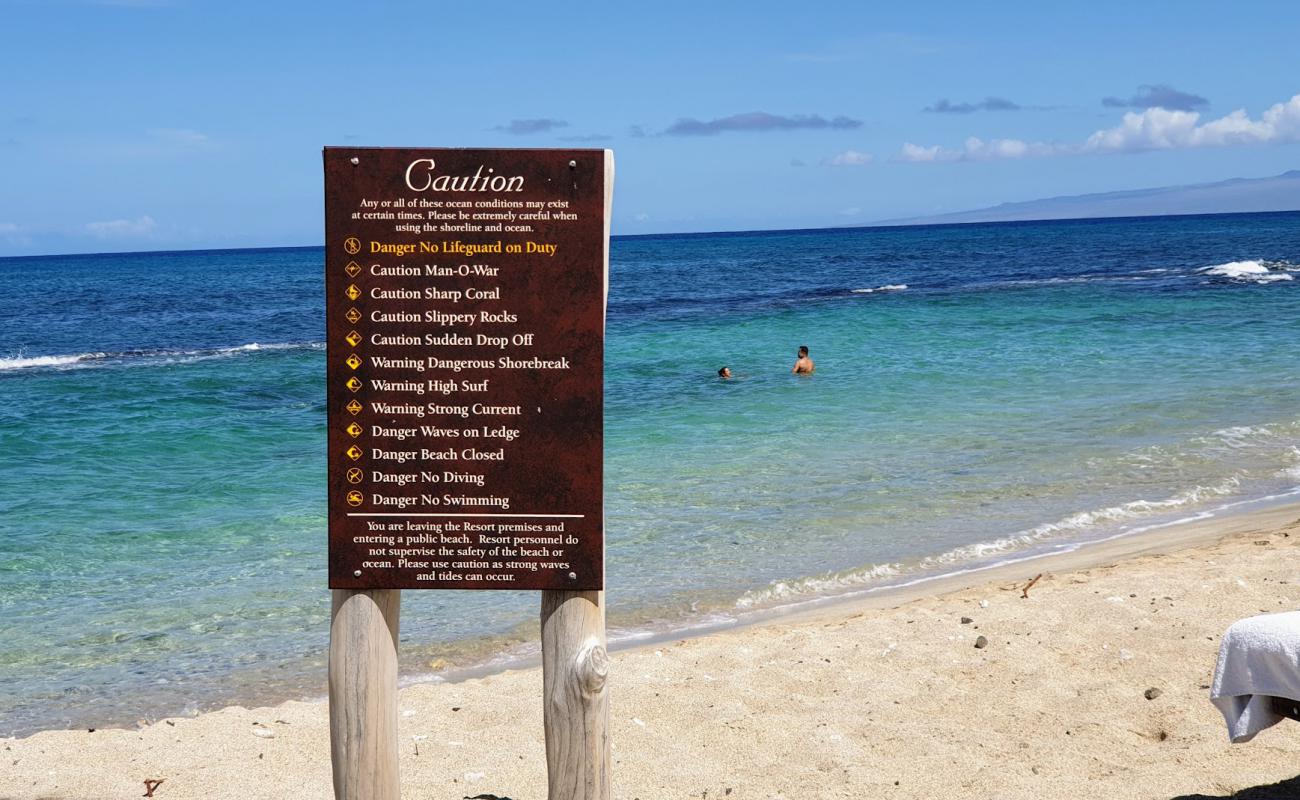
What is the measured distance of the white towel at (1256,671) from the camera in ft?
12.9

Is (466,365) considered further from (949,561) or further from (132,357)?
(132,357)

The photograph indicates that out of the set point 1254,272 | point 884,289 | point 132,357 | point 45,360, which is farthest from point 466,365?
point 1254,272

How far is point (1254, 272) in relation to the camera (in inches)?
1666

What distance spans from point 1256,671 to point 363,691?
9.78ft

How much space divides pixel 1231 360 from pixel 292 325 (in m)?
27.4

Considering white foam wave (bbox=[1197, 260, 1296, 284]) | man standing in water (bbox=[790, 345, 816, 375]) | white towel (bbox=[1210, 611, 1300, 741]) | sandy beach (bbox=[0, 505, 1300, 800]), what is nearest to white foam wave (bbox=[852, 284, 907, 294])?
white foam wave (bbox=[1197, 260, 1296, 284])

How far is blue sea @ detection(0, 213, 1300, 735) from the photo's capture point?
7707 mm

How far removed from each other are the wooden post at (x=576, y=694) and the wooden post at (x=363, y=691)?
1.72 ft

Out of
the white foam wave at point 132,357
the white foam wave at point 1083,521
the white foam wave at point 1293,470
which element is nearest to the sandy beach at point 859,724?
the white foam wave at point 1083,521

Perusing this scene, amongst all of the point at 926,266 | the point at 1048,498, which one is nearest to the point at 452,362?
the point at 1048,498

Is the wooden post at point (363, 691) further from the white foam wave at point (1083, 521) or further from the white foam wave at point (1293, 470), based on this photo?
the white foam wave at point (1293, 470)

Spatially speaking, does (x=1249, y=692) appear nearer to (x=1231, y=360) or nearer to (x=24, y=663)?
(x=24, y=663)

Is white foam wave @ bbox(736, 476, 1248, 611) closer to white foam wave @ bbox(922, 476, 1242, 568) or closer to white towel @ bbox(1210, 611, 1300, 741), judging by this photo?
white foam wave @ bbox(922, 476, 1242, 568)

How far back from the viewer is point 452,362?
12.3 ft
